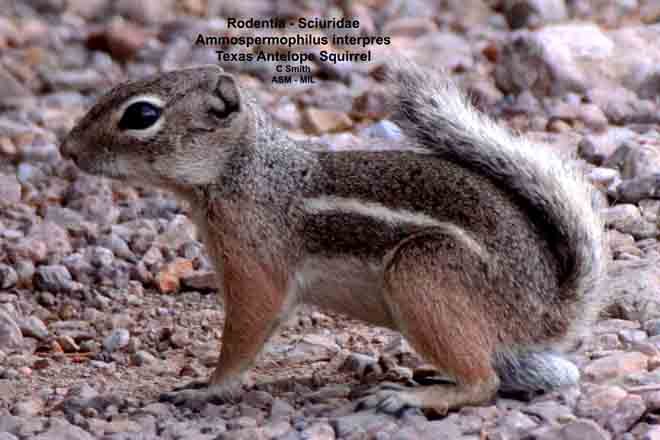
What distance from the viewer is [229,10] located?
10.3 m

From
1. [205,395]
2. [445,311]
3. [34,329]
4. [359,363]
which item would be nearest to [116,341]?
[34,329]

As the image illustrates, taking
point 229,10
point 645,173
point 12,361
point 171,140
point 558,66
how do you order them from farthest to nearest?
point 229,10
point 558,66
point 645,173
point 12,361
point 171,140

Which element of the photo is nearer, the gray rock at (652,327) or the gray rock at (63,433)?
the gray rock at (63,433)

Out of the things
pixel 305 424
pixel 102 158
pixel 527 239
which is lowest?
pixel 305 424

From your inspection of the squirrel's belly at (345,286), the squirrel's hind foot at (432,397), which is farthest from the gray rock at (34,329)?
the squirrel's hind foot at (432,397)

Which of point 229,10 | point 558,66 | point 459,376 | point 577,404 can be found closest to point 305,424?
point 459,376

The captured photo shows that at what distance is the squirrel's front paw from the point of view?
4578 mm

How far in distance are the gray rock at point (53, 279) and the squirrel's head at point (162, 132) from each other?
1346 millimetres

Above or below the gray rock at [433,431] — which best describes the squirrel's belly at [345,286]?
above

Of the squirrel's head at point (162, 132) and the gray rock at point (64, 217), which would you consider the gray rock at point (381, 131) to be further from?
the squirrel's head at point (162, 132)

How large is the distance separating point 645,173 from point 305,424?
2764 mm

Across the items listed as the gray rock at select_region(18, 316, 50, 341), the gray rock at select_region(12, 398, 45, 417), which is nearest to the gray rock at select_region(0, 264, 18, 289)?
the gray rock at select_region(18, 316, 50, 341)

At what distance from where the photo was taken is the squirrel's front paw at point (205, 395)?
4.58 m

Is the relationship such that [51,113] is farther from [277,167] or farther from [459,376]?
[459,376]
